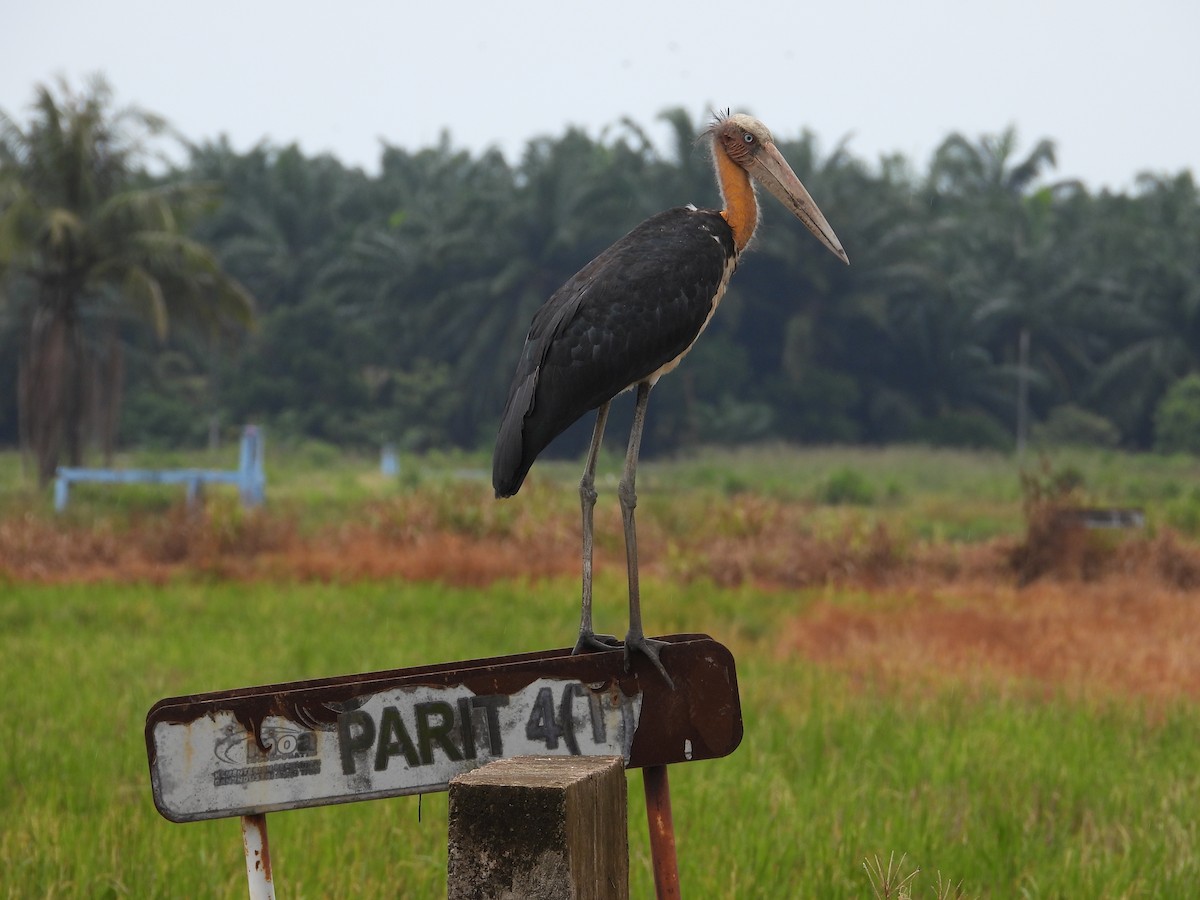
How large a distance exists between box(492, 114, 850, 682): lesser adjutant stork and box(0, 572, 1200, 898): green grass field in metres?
0.74

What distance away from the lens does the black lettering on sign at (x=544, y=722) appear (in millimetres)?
2104

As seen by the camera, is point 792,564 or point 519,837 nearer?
point 519,837

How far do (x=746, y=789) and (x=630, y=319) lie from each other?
2.58 m

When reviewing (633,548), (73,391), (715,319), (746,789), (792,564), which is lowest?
(746,789)

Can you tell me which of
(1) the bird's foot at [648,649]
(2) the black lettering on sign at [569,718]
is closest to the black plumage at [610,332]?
(1) the bird's foot at [648,649]

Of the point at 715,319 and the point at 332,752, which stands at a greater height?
the point at 715,319

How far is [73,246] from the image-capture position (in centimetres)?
2184

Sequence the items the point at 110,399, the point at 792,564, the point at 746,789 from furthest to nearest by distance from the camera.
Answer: the point at 110,399, the point at 792,564, the point at 746,789

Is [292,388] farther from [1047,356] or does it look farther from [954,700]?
[954,700]

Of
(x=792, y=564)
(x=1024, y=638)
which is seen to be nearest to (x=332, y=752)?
(x=1024, y=638)

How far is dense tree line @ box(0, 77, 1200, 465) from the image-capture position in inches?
1642

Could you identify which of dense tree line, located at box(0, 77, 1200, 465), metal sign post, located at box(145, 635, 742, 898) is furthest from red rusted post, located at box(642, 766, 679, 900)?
dense tree line, located at box(0, 77, 1200, 465)

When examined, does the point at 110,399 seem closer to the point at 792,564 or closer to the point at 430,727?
the point at 792,564

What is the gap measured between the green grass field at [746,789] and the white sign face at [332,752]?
17.9 inches
